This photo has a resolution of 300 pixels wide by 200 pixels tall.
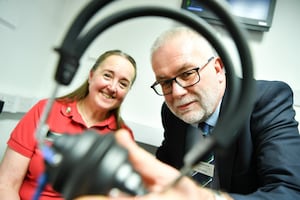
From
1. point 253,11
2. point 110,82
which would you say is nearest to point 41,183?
point 110,82

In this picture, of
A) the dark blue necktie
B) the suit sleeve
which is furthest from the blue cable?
the dark blue necktie

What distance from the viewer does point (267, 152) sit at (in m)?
0.73

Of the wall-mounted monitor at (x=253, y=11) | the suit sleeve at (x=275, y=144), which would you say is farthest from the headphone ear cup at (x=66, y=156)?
the wall-mounted monitor at (x=253, y=11)

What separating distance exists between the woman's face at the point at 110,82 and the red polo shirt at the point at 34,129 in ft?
0.32

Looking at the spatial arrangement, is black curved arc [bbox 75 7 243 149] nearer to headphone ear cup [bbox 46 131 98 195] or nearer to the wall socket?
headphone ear cup [bbox 46 131 98 195]

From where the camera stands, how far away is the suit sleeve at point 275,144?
62cm

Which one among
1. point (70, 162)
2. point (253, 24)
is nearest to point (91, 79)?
point (253, 24)

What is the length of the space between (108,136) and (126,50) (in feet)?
4.22

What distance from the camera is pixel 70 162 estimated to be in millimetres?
226

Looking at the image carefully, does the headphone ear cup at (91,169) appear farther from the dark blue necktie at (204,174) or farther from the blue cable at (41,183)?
the dark blue necktie at (204,174)

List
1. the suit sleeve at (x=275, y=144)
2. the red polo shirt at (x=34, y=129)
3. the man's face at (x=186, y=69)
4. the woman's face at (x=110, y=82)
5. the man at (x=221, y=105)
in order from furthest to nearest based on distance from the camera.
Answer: the woman's face at (x=110, y=82) < the red polo shirt at (x=34, y=129) < the man's face at (x=186, y=69) < the man at (x=221, y=105) < the suit sleeve at (x=275, y=144)

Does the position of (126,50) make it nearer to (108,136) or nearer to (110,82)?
(110,82)

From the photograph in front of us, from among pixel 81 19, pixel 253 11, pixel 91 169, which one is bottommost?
pixel 91 169

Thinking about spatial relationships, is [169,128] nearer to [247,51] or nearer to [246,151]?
[246,151]
